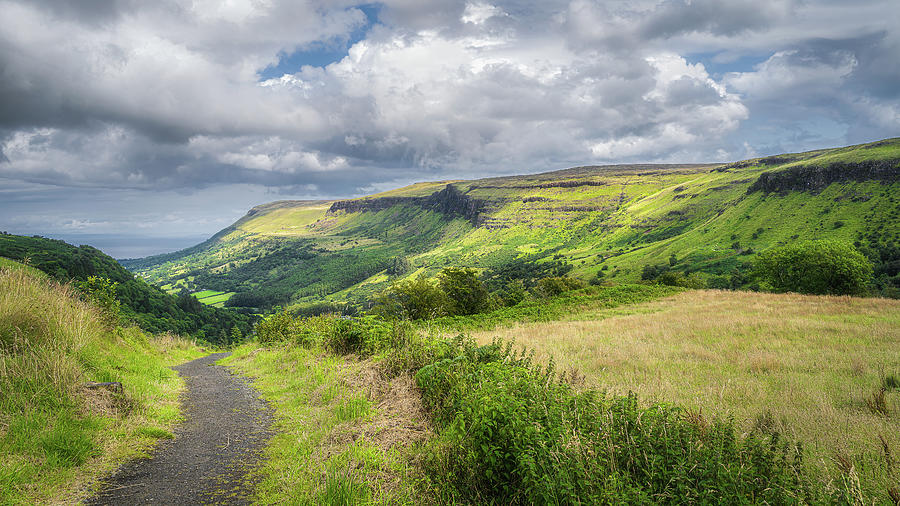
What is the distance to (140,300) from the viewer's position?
9906cm

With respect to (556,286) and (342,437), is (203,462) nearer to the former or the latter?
(342,437)

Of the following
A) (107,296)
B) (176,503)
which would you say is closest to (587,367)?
(176,503)

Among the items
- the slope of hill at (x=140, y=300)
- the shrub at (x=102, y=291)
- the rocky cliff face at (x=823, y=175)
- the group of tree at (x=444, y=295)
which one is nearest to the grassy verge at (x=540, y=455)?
the shrub at (x=102, y=291)

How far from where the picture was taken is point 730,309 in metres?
24.1

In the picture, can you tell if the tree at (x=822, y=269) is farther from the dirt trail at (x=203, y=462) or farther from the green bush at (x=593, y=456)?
the dirt trail at (x=203, y=462)

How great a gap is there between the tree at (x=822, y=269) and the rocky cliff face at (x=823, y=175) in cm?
15541

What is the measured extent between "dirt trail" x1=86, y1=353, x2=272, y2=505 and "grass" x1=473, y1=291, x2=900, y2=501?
22.0 feet

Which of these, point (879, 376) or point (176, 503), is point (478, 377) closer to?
point (176, 503)

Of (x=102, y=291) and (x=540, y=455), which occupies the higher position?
(x=102, y=291)

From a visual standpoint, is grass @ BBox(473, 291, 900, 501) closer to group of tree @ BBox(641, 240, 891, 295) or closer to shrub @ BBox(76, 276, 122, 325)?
shrub @ BBox(76, 276, 122, 325)

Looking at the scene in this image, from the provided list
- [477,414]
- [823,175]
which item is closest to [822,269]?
[477,414]

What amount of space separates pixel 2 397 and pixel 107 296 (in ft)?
46.6

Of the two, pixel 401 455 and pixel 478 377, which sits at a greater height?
pixel 478 377

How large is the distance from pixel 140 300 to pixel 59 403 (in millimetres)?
116213
